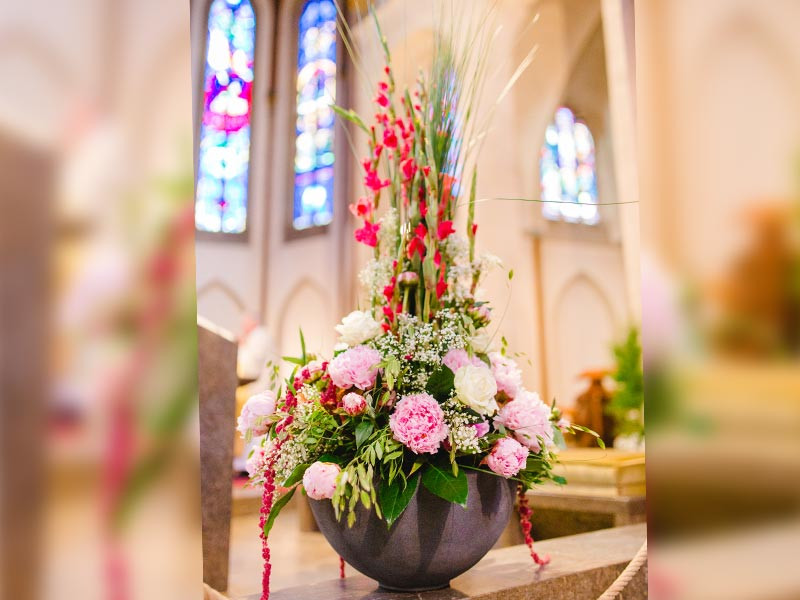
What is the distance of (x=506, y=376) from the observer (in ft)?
4.09

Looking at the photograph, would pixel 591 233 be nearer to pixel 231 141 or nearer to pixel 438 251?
pixel 231 141

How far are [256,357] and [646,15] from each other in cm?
628

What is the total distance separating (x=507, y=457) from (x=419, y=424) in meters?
0.14

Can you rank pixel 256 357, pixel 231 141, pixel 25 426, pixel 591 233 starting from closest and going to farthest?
pixel 25 426
pixel 256 357
pixel 591 233
pixel 231 141

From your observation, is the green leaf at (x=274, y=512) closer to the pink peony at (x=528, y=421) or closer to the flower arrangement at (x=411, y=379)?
the flower arrangement at (x=411, y=379)

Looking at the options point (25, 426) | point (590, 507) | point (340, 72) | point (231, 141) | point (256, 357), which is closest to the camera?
point (25, 426)

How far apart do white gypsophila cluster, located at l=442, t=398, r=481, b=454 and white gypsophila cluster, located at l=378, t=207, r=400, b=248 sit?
0.31m

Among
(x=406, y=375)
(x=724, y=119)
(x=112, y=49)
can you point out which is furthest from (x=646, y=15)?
(x=406, y=375)

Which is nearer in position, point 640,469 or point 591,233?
point 640,469

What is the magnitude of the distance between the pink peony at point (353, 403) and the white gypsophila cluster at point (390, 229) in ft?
0.99

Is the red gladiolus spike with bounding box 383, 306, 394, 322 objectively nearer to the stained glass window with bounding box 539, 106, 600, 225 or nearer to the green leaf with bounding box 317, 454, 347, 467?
the green leaf with bounding box 317, 454, 347, 467

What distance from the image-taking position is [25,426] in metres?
0.26

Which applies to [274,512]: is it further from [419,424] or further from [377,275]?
[377,275]

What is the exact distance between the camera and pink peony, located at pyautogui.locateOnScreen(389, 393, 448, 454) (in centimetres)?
104
